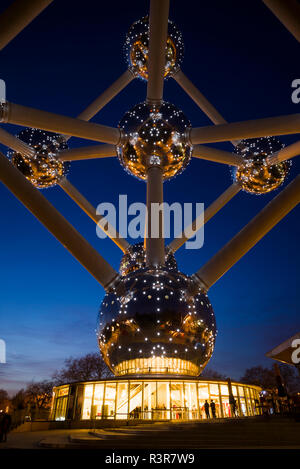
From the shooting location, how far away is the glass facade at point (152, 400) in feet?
41.9

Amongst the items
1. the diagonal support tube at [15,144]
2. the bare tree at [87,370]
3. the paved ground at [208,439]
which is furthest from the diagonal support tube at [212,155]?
the bare tree at [87,370]

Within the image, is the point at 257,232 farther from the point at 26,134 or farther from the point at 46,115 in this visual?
the point at 26,134

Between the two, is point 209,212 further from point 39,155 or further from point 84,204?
point 39,155

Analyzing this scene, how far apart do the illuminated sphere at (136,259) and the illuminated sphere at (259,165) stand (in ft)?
13.9

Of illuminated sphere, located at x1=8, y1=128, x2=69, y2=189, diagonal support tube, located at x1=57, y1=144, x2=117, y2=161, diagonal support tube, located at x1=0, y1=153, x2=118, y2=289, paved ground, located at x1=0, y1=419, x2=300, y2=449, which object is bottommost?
A: paved ground, located at x1=0, y1=419, x2=300, y2=449

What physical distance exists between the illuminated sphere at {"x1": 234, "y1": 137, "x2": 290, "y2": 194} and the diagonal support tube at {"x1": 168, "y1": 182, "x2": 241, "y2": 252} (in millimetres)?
975

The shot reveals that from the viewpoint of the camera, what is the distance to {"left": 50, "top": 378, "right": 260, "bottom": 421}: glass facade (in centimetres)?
1277

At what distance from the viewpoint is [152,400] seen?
12.8 m

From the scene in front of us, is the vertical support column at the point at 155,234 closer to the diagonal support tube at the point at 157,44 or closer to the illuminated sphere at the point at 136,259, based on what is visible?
the diagonal support tube at the point at 157,44

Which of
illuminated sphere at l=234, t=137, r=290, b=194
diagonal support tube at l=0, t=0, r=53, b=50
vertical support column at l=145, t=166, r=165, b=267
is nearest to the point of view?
diagonal support tube at l=0, t=0, r=53, b=50

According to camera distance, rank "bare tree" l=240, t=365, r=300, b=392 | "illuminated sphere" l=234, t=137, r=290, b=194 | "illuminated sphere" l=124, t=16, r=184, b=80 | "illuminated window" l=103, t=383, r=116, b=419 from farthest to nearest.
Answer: "bare tree" l=240, t=365, r=300, b=392 < "illuminated window" l=103, t=383, r=116, b=419 < "illuminated sphere" l=124, t=16, r=184, b=80 < "illuminated sphere" l=234, t=137, r=290, b=194

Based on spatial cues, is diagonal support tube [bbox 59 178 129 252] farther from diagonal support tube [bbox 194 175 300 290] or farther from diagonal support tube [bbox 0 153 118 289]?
diagonal support tube [bbox 194 175 300 290]

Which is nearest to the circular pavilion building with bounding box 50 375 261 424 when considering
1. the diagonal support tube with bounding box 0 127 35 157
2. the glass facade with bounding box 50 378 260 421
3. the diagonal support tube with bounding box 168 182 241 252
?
the glass facade with bounding box 50 378 260 421
